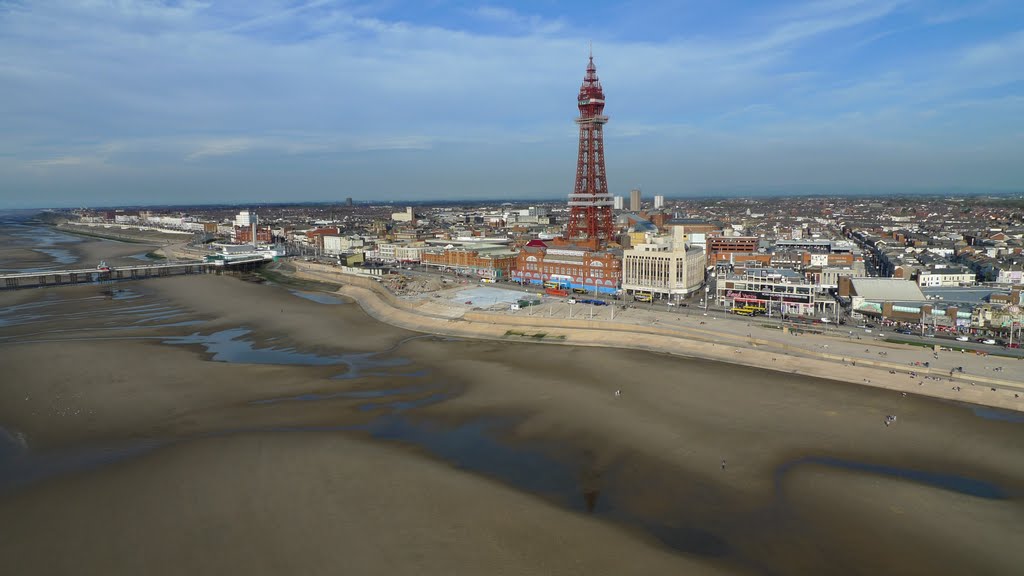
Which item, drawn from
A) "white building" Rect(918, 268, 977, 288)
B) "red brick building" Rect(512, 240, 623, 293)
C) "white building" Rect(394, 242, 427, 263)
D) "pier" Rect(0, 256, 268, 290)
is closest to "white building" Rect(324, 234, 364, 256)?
"pier" Rect(0, 256, 268, 290)

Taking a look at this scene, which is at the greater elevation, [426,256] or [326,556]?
[426,256]

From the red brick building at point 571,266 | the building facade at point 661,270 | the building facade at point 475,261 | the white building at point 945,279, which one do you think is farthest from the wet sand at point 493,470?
the building facade at point 475,261

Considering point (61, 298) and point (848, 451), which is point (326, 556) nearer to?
point (848, 451)

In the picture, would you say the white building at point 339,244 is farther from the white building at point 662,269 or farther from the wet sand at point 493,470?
the wet sand at point 493,470

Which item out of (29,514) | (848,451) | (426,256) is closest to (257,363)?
(29,514)

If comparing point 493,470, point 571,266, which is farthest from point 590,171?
point 493,470

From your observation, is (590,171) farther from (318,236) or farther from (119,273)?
(318,236)
